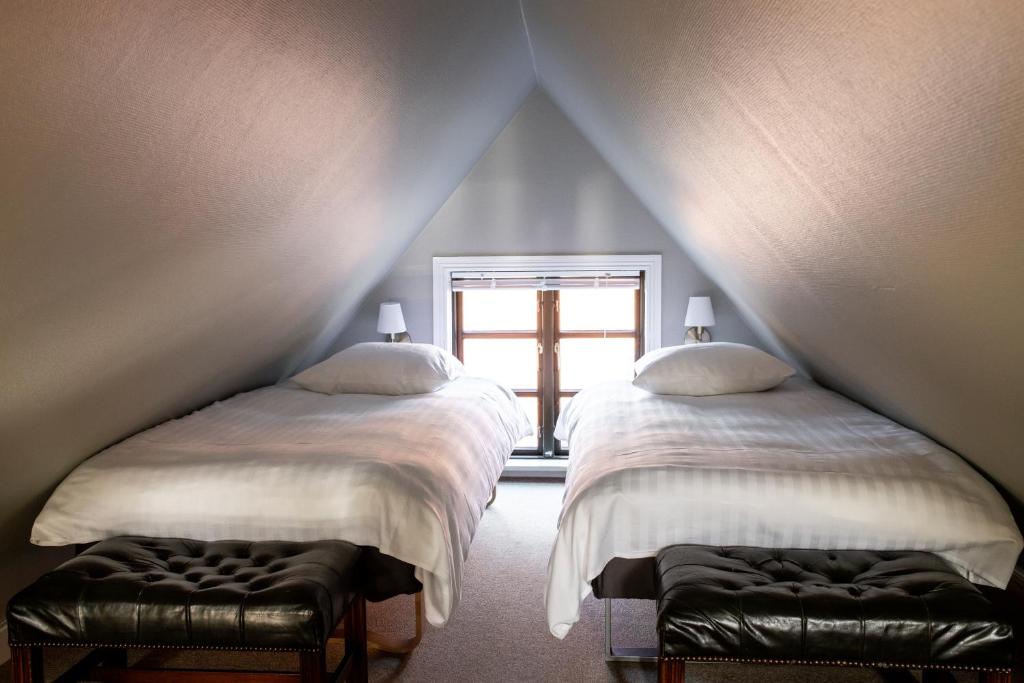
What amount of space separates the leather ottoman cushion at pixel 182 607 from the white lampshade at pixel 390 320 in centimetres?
249

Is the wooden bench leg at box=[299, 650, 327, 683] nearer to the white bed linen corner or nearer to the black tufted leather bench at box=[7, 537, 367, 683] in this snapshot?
the black tufted leather bench at box=[7, 537, 367, 683]

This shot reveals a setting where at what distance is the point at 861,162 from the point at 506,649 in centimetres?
188

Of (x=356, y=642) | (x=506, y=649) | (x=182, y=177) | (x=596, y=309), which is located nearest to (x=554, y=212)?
→ (x=596, y=309)

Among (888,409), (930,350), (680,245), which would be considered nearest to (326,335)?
(680,245)

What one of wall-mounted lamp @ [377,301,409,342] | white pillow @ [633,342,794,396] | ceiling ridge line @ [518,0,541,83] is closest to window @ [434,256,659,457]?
wall-mounted lamp @ [377,301,409,342]

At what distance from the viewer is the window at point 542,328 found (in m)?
4.73

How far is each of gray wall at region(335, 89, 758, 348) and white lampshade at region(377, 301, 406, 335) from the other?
454mm

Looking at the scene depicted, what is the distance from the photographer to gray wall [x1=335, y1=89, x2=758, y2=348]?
4.61 metres

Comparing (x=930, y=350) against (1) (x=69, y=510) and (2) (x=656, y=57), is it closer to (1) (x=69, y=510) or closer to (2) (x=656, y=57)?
(2) (x=656, y=57)

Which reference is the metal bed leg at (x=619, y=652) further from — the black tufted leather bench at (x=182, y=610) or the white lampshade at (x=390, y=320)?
the white lampshade at (x=390, y=320)

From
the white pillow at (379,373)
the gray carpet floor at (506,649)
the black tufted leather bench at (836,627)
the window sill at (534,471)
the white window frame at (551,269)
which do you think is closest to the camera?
the black tufted leather bench at (836,627)

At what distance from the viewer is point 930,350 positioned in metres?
2.13

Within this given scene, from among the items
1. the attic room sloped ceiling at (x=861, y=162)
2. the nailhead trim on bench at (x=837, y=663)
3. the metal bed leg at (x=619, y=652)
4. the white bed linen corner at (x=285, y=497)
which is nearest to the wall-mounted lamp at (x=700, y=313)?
the attic room sloped ceiling at (x=861, y=162)

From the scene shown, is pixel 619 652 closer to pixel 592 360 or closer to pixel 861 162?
pixel 861 162
